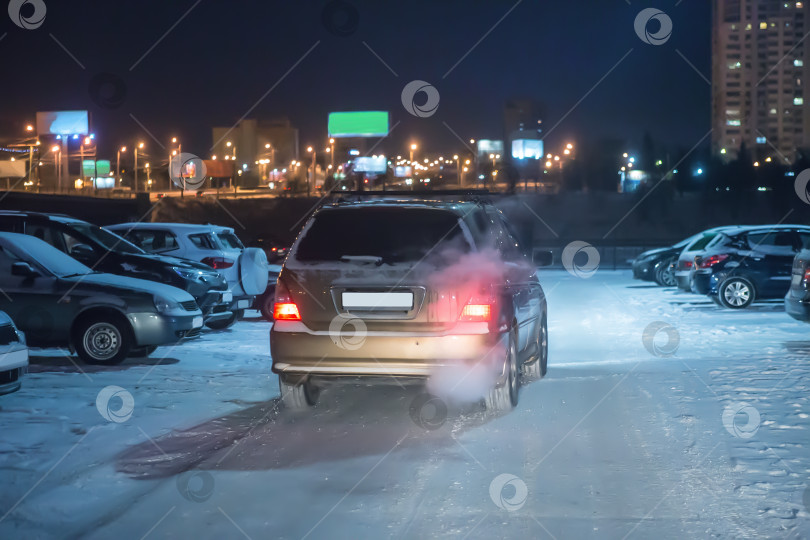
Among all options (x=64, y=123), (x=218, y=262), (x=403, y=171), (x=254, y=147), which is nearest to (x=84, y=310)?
(x=218, y=262)

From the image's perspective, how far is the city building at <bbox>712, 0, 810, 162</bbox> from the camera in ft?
597

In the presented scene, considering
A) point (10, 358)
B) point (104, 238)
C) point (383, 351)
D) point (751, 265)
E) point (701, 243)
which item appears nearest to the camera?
point (383, 351)

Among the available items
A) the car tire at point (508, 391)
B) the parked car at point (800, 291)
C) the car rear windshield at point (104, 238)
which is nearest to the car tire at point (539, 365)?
the car tire at point (508, 391)

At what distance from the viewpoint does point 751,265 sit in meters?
18.0

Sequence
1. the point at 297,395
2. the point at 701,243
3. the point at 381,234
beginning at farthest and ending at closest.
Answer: the point at 701,243, the point at 297,395, the point at 381,234

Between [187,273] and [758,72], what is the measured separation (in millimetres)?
190253

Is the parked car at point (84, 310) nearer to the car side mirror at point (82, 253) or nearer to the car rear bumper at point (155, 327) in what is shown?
the car rear bumper at point (155, 327)

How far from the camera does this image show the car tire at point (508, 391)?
25.8 ft

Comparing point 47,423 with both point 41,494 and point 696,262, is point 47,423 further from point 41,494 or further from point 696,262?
point 696,262

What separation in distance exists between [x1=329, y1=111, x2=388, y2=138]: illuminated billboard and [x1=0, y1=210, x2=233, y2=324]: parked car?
9979cm

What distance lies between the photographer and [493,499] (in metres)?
5.39

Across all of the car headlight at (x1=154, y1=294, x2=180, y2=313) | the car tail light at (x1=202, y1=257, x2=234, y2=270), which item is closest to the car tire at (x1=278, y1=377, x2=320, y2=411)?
the car headlight at (x1=154, y1=294, x2=180, y2=313)

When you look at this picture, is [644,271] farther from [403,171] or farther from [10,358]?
[403,171]

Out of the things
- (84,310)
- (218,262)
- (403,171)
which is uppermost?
(403,171)
